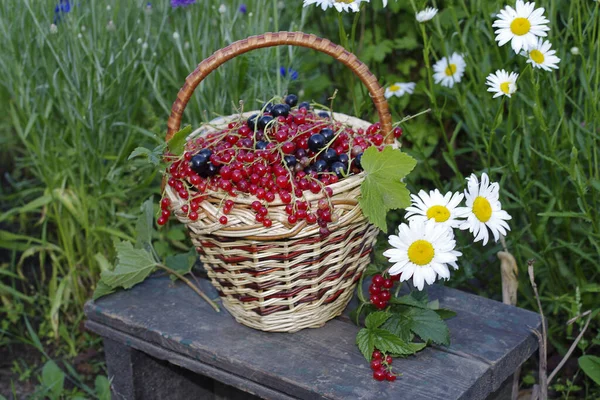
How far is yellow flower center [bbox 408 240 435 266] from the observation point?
139 cm

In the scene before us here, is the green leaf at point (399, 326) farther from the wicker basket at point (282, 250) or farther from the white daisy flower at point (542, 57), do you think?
the white daisy flower at point (542, 57)

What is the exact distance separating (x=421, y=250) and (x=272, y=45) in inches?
19.9

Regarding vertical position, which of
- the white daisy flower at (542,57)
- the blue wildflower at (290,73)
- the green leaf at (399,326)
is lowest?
the green leaf at (399,326)

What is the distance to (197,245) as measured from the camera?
5.11 feet

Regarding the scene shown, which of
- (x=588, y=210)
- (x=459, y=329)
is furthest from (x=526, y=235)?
(x=459, y=329)

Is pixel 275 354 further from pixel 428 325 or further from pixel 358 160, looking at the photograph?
pixel 358 160

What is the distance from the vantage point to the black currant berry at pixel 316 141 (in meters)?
1.47

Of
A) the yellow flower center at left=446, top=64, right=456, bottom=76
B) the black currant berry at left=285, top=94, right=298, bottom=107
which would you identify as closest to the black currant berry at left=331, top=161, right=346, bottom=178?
the black currant berry at left=285, top=94, right=298, bottom=107

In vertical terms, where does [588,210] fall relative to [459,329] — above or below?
above

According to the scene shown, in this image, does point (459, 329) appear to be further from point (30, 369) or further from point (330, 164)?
point (30, 369)

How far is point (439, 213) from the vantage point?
4.80 feet

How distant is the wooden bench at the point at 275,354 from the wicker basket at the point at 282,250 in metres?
0.07

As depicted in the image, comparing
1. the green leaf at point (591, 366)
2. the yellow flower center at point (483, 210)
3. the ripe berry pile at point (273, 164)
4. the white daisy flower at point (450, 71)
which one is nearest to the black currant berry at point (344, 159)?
the ripe berry pile at point (273, 164)

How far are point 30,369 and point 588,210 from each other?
1606 millimetres
